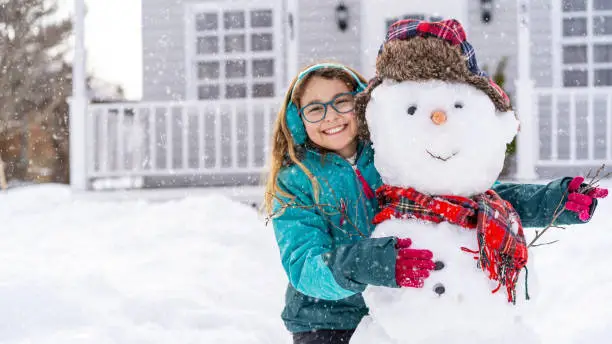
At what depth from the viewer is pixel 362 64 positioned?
7531mm

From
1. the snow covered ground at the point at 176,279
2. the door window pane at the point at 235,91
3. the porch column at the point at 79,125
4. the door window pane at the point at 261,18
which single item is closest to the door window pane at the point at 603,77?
the snow covered ground at the point at 176,279

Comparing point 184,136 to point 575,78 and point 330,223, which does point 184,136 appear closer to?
point 575,78

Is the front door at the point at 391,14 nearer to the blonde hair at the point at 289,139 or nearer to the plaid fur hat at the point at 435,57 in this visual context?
the blonde hair at the point at 289,139

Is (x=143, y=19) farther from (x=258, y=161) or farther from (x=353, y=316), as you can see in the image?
(x=353, y=316)

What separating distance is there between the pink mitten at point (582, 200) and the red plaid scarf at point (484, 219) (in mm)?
189

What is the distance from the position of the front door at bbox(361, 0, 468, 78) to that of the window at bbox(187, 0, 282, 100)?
4.73ft

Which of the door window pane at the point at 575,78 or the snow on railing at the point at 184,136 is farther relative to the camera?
the door window pane at the point at 575,78

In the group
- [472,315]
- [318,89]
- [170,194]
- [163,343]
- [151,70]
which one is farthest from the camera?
[151,70]

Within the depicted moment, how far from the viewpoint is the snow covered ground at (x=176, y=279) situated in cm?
295

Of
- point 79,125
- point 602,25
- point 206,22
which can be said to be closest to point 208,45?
point 206,22

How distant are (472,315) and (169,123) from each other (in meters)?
5.95

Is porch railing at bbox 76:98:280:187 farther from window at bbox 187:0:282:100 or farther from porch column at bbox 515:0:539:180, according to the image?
porch column at bbox 515:0:539:180

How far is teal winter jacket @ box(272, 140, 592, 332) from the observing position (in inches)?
62.4

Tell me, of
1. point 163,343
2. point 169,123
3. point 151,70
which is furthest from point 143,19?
point 163,343
